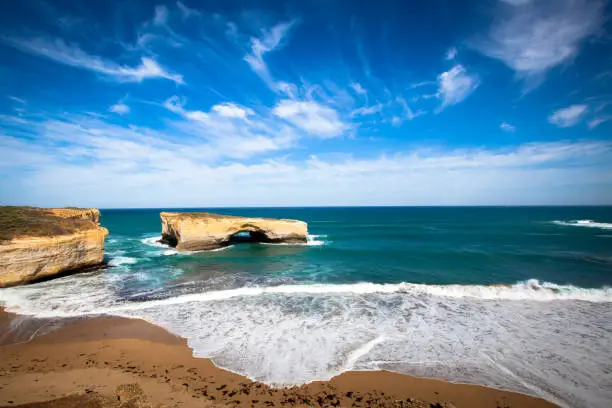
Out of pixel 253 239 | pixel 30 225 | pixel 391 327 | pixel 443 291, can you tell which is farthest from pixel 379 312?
pixel 253 239

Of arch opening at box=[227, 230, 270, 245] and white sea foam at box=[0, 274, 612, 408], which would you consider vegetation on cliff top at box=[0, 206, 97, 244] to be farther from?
arch opening at box=[227, 230, 270, 245]

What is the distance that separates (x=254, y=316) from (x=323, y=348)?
10.0 feet

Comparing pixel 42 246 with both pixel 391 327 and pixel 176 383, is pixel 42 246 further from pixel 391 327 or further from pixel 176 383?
pixel 391 327

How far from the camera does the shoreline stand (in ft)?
16.6

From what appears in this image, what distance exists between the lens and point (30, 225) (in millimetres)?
13086

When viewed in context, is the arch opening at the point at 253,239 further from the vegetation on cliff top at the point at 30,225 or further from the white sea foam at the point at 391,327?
the white sea foam at the point at 391,327

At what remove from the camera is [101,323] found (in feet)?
27.7

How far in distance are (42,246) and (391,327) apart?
51.7 ft

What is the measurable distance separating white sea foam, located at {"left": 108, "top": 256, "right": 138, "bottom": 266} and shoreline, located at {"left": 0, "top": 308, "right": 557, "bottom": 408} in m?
10.3

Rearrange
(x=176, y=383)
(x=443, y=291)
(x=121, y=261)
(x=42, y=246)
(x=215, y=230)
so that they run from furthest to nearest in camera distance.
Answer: (x=215, y=230), (x=121, y=261), (x=42, y=246), (x=443, y=291), (x=176, y=383)

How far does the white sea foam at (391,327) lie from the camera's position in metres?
6.16

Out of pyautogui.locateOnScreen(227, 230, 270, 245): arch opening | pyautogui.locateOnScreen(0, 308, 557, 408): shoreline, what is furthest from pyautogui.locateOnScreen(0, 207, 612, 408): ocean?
pyautogui.locateOnScreen(227, 230, 270, 245): arch opening

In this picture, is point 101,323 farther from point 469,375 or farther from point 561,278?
point 561,278

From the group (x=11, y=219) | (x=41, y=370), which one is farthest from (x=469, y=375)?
(x=11, y=219)
